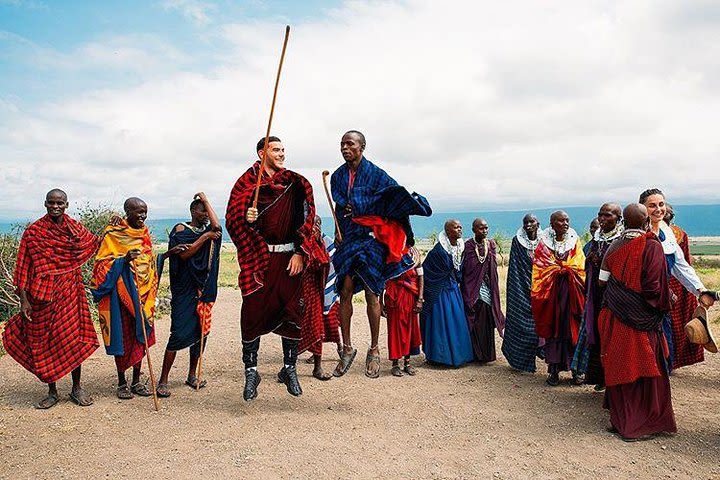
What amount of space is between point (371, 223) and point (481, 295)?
2.07 meters

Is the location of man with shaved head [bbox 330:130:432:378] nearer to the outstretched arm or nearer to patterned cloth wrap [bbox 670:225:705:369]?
the outstretched arm

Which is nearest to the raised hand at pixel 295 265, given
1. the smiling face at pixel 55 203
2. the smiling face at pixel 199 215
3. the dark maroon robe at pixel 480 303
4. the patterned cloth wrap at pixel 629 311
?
the smiling face at pixel 199 215

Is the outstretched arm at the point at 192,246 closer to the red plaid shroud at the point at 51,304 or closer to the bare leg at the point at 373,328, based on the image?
the red plaid shroud at the point at 51,304

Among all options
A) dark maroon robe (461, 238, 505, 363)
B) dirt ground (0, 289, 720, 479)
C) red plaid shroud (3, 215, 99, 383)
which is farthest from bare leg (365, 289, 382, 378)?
red plaid shroud (3, 215, 99, 383)

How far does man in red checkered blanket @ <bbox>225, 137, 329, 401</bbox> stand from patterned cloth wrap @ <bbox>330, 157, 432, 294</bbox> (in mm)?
1140

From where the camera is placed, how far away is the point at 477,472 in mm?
4676

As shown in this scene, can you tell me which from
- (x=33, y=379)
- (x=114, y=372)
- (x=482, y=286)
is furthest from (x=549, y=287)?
(x=33, y=379)

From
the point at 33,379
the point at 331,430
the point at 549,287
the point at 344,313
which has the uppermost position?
the point at 549,287

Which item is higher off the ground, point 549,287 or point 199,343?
point 549,287

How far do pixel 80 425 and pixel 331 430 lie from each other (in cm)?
237

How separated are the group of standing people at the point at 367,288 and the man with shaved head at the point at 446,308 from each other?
0.06 feet

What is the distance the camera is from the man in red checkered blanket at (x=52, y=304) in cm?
625

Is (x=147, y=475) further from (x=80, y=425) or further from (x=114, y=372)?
(x=114, y=372)

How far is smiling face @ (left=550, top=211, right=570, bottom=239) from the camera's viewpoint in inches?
288
